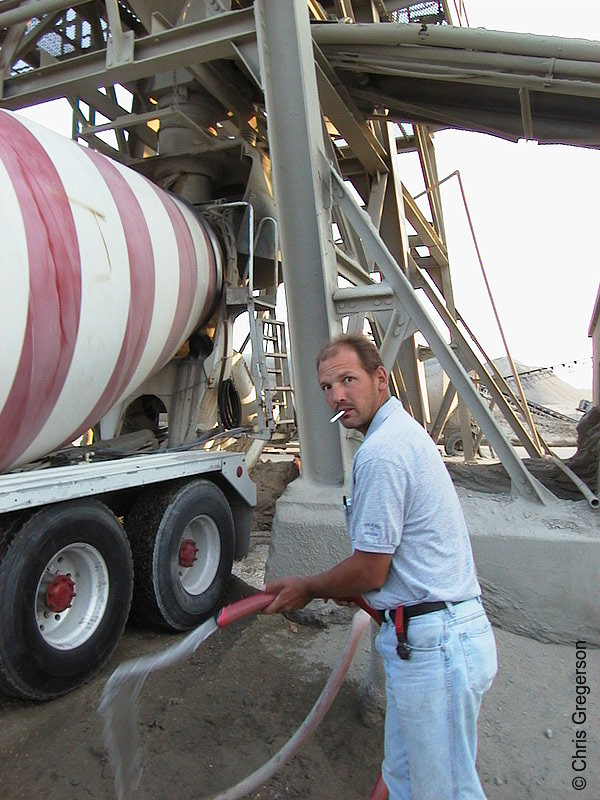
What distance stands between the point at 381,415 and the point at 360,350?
0.19 m

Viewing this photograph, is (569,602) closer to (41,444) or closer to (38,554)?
(38,554)

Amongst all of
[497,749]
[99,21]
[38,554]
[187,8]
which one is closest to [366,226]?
[187,8]

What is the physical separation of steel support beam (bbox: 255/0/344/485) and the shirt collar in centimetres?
242

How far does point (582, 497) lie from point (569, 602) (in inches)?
34.3

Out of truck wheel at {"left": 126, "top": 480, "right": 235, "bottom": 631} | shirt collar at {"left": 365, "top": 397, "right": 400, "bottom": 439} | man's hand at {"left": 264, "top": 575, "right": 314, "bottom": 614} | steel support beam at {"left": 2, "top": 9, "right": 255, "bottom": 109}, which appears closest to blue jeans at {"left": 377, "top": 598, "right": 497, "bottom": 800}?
man's hand at {"left": 264, "top": 575, "right": 314, "bottom": 614}

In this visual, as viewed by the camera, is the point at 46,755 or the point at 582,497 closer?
the point at 46,755

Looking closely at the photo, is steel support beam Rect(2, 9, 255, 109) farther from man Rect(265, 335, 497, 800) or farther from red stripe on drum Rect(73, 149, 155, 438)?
man Rect(265, 335, 497, 800)

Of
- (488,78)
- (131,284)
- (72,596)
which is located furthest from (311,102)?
(72,596)

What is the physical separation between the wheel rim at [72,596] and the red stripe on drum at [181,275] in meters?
1.62

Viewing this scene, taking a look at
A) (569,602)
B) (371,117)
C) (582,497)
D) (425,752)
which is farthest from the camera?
(371,117)

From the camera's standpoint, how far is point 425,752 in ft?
5.10

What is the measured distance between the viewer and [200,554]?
14.2ft

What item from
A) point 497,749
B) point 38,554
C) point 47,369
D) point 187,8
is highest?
point 187,8
